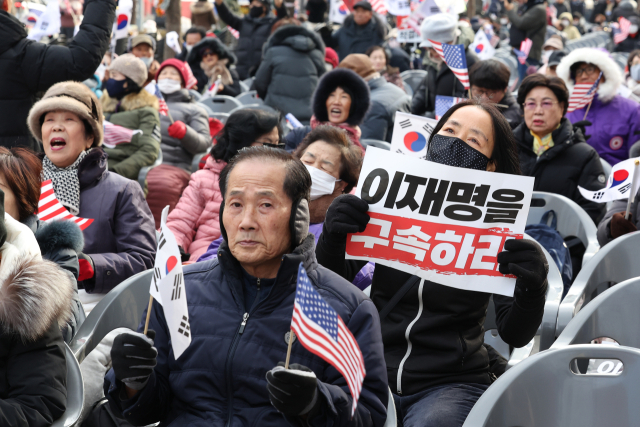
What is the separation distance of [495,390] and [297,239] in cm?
78

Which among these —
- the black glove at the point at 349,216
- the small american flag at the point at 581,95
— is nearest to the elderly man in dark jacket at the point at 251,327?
the black glove at the point at 349,216

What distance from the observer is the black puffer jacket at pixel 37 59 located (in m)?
4.63

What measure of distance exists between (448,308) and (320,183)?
3.79 ft

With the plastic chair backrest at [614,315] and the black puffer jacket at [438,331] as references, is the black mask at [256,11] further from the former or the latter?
the plastic chair backrest at [614,315]

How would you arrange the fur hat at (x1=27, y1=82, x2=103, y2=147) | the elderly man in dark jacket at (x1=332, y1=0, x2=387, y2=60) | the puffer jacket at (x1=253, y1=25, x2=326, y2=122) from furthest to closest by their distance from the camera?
1. the elderly man in dark jacket at (x1=332, y1=0, x2=387, y2=60)
2. the puffer jacket at (x1=253, y1=25, x2=326, y2=122)
3. the fur hat at (x1=27, y1=82, x2=103, y2=147)

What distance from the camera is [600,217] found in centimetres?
489

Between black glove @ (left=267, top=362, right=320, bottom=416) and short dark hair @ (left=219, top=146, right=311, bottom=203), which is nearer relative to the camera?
black glove @ (left=267, top=362, right=320, bottom=416)

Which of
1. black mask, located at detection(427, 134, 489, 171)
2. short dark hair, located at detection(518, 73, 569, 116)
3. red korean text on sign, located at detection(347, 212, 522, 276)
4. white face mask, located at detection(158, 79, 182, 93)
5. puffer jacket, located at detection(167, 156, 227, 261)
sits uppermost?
short dark hair, located at detection(518, 73, 569, 116)

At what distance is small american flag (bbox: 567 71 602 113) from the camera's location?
651 centimetres

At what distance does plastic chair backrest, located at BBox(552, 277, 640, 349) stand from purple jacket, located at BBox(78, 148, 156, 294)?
7.36ft

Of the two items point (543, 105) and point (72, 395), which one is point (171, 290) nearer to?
point (72, 395)

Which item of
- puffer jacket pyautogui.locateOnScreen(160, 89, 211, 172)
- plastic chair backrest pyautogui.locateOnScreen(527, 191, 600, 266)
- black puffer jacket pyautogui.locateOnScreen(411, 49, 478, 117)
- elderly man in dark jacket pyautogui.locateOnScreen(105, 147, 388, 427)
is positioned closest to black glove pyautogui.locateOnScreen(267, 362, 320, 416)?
elderly man in dark jacket pyautogui.locateOnScreen(105, 147, 388, 427)

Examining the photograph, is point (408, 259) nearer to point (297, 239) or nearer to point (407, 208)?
point (407, 208)

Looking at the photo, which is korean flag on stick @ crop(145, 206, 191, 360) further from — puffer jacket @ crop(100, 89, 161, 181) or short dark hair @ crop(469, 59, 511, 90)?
short dark hair @ crop(469, 59, 511, 90)
